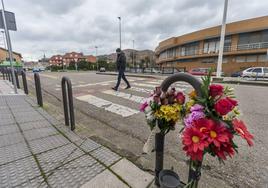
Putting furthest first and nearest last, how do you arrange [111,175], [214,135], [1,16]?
[1,16] → [111,175] → [214,135]

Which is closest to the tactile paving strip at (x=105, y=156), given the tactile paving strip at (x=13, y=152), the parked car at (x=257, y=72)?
the tactile paving strip at (x=13, y=152)

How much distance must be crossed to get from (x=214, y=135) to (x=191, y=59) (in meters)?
38.1

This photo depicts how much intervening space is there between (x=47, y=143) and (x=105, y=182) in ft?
4.60

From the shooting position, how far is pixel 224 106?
2.93ft

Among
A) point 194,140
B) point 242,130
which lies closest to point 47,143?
point 194,140

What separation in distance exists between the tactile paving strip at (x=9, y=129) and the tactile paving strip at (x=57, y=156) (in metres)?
1.28

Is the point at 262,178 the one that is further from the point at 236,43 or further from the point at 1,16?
the point at 236,43

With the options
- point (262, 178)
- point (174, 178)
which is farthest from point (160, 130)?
point (262, 178)

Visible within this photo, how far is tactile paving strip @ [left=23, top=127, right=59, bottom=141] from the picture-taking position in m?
2.67

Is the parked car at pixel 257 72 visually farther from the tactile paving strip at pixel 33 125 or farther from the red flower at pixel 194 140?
the tactile paving strip at pixel 33 125

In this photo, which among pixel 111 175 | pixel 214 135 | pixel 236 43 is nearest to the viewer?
pixel 214 135

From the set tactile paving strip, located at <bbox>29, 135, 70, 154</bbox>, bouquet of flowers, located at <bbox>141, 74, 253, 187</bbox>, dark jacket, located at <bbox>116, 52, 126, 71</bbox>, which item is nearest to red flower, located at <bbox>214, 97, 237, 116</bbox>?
bouquet of flowers, located at <bbox>141, 74, 253, 187</bbox>

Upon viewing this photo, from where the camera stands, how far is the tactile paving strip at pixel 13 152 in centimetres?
203

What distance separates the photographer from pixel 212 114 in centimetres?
96
